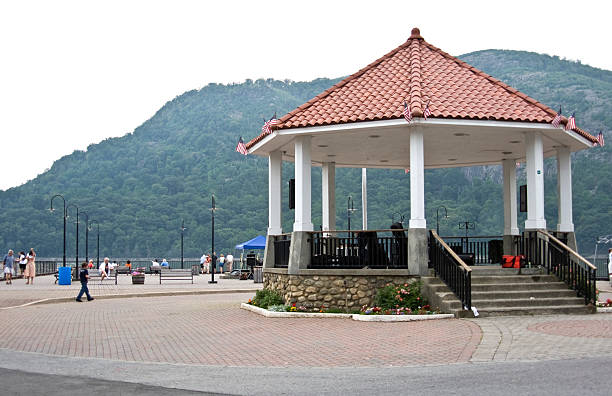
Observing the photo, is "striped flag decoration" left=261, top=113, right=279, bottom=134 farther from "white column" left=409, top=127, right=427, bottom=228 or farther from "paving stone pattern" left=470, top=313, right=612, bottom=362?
"paving stone pattern" left=470, top=313, right=612, bottom=362

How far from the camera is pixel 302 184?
18406 mm

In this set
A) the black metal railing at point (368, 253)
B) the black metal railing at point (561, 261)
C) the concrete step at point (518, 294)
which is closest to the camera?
the concrete step at point (518, 294)

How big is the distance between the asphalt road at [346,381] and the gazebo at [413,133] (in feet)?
23.6

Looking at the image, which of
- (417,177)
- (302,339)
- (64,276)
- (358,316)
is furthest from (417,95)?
(64,276)

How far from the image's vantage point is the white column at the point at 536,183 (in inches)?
700

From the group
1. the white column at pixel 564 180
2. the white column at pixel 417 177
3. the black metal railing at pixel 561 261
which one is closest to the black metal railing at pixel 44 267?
the white column at pixel 417 177

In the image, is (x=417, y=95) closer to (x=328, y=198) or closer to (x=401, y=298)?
(x=401, y=298)

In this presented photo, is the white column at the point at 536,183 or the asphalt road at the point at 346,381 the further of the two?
the white column at the point at 536,183

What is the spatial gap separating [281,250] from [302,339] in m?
6.43

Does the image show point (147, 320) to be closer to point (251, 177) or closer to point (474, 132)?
point (474, 132)

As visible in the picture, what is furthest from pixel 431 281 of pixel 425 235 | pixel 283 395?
pixel 283 395

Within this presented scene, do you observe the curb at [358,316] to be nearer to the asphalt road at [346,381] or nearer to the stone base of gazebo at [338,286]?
the stone base of gazebo at [338,286]

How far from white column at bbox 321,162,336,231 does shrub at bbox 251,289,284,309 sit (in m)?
3.84

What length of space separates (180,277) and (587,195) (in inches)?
1735
